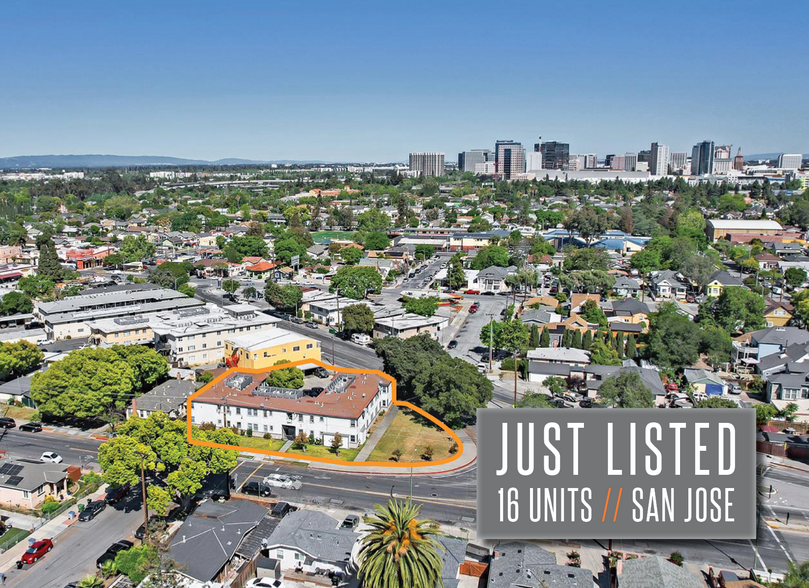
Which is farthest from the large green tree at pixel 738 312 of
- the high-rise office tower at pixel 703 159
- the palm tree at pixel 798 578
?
the high-rise office tower at pixel 703 159

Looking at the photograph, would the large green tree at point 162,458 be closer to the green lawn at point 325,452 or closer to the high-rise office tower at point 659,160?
the green lawn at point 325,452

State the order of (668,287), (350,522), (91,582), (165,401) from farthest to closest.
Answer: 1. (668,287)
2. (165,401)
3. (350,522)
4. (91,582)

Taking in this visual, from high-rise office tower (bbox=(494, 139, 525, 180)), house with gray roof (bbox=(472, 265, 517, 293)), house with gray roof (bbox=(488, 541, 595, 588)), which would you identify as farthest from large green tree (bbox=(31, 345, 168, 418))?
high-rise office tower (bbox=(494, 139, 525, 180))

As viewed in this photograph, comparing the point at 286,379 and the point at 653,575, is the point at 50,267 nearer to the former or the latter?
the point at 286,379

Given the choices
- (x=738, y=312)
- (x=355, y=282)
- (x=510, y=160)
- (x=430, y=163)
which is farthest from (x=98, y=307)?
(x=430, y=163)

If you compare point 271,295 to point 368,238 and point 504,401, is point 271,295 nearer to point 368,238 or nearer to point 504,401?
point 504,401

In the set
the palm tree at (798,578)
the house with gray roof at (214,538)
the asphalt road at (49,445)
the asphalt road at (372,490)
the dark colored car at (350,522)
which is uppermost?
the palm tree at (798,578)
